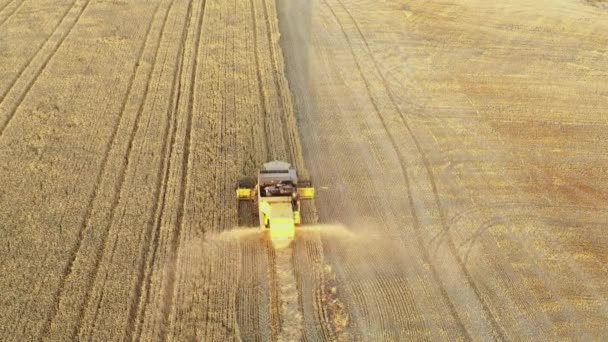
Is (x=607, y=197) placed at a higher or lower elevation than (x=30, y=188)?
lower

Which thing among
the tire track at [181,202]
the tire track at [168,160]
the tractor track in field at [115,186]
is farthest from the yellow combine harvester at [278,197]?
the tractor track in field at [115,186]

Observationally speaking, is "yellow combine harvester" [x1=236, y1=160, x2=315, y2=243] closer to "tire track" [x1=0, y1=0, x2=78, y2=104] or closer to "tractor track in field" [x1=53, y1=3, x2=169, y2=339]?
"tractor track in field" [x1=53, y1=3, x2=169, y2=339]

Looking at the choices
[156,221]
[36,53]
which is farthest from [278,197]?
[36,53]

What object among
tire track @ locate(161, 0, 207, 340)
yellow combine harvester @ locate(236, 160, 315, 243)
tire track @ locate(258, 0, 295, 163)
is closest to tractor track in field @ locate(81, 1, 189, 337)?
tire track @ locate(161, 0, 207, 340)

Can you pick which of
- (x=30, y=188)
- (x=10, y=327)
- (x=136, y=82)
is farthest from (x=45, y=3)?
(x=10, y=327)

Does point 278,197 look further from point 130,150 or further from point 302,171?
point 130,150

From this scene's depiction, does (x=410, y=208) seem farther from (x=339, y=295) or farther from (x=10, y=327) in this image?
(x=10, y=327)
